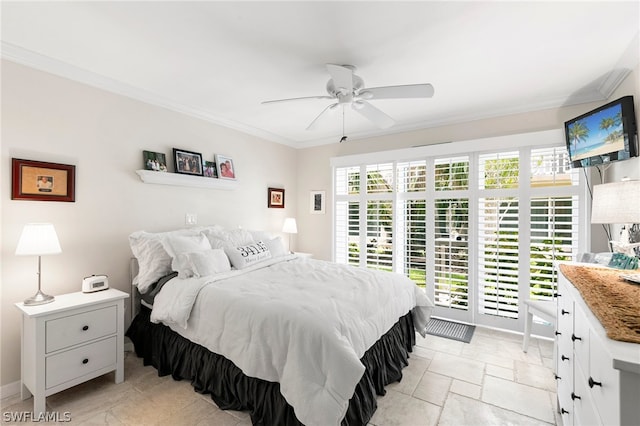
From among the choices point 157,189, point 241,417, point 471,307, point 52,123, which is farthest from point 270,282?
point 471,307

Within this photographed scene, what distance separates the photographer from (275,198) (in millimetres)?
4598

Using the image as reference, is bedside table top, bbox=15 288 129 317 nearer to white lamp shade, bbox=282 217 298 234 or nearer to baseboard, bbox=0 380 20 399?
baseboard, bbox=0 380 20 399

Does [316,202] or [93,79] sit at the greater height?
[93,79]

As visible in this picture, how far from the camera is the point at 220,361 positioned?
2.10 metres

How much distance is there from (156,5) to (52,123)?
1.49 m

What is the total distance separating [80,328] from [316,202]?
132 inches

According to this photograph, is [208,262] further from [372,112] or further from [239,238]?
[372,112]

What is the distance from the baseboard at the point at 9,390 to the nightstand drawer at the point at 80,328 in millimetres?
Result: 651

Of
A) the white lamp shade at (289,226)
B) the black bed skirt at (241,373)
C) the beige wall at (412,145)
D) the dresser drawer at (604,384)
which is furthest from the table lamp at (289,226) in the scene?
the dresser drawer at (604,384)

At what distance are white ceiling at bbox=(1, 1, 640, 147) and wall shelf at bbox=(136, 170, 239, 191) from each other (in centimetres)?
78

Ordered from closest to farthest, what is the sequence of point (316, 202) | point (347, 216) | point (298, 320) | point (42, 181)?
1. point (298, 320)
2. point (42, 181)
3. point (347, 216)
4. point (316, 202)

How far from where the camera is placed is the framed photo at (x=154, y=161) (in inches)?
117

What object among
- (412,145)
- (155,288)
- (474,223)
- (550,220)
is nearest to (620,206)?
(550,220)

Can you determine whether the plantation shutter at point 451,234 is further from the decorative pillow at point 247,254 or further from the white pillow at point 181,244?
the white pillow at point 181,244
